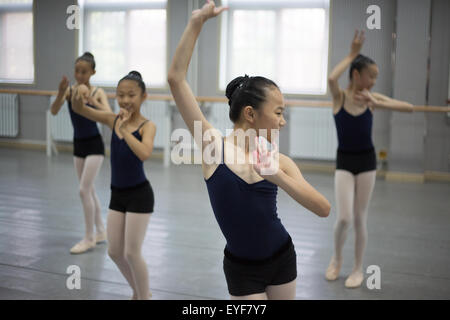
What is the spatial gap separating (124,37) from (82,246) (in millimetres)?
4200

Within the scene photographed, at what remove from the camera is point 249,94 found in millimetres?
1487

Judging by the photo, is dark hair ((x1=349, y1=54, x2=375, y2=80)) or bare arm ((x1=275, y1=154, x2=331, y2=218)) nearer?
bare arm ((x1=275, y1=154, x2=331, y2=218))

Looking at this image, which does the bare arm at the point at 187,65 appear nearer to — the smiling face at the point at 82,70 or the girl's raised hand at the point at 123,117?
the girl's raised hand at the point at 123,117

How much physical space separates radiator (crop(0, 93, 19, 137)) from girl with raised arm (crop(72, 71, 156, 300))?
436 cm

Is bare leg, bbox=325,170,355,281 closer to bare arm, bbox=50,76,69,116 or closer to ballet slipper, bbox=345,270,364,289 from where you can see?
ballet slipper, bbox=345,270,364,289

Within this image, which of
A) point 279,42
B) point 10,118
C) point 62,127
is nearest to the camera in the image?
point 279,42

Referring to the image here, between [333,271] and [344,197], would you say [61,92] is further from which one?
[333,271]

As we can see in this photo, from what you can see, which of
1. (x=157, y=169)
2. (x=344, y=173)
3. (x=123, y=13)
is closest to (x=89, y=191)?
(x=344, y=173)

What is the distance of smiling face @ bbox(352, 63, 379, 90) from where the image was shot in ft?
9.73

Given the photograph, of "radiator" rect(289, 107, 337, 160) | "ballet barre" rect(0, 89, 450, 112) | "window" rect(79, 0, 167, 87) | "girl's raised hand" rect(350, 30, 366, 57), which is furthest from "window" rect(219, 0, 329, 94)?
"girl's raised hand" rect(350, 30, 366, 57)

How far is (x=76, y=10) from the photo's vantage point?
3.86 meters


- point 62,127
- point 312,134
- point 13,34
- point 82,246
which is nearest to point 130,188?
point 82,246

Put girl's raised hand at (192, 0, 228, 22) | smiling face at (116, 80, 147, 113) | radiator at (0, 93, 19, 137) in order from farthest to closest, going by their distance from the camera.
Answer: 1. radiator at (0, 93, 19, 137)
2. smiling face at (116, 80, 147, 113)
3. girl's raised hand at (192, 0, 228, 22)

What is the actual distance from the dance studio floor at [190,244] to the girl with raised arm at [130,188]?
40 centimetres
